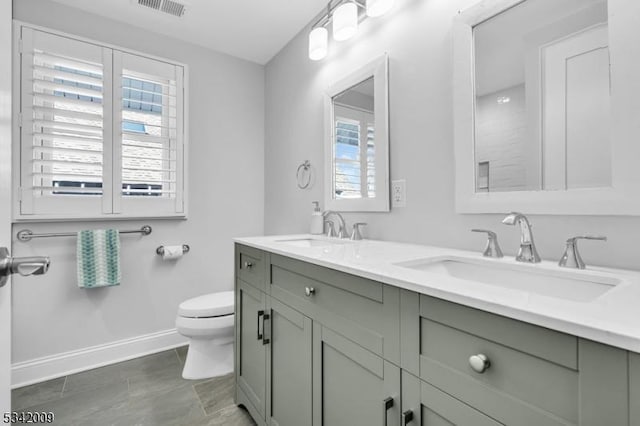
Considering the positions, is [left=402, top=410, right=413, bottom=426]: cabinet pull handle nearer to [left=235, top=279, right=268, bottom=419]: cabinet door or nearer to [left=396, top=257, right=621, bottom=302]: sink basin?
[left=396, top=257, right=621, bottom=302]: sink basin

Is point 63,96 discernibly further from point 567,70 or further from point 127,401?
point 567,70

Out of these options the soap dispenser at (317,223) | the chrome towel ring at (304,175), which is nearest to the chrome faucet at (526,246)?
the soap dispenser at (317,223)

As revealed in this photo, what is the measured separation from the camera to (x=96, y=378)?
6.42 ft

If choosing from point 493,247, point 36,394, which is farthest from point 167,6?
point 36,394

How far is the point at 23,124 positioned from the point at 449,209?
7.99ft

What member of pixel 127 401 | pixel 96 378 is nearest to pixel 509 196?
pixel 127 401

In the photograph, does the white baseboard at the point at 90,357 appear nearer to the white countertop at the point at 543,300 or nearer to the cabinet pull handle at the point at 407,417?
the white countertop at the point at 543,300

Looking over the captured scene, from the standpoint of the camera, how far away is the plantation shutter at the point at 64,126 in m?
1.86

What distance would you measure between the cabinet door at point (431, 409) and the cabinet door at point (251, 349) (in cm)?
79

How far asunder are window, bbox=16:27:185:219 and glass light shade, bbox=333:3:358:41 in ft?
4.43

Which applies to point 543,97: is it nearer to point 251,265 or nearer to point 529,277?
point 529,277

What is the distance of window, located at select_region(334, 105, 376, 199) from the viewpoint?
1668 mm

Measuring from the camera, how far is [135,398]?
1.74 metres

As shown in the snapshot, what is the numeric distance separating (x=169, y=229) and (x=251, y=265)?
1.18 m
